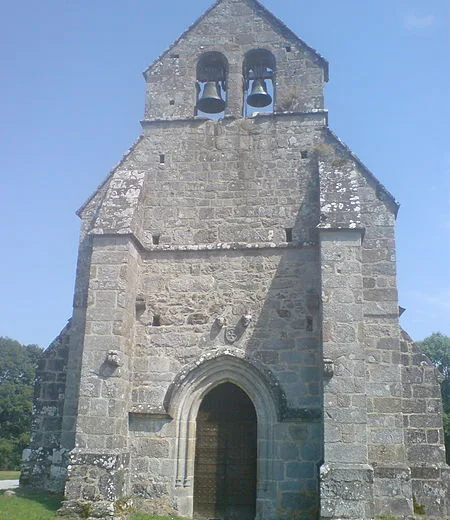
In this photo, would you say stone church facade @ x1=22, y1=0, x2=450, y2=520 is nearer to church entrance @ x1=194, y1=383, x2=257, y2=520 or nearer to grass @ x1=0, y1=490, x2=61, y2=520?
church entrance @ x1=194, y1=383, x2=257, y2=520

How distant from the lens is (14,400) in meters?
43.9

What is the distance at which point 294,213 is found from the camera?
11359mm

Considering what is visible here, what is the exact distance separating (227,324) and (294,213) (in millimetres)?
2514

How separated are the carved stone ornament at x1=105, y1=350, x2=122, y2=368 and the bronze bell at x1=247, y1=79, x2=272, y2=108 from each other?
6.26 m

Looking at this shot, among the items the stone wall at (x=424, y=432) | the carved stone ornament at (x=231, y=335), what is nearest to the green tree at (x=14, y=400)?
the carved stone ornament at (x=231, y=335)

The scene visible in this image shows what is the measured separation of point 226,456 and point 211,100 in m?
7.22

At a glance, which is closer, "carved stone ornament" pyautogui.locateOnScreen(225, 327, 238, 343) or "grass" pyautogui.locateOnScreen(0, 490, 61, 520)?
"grass" pyautogui.locateOnScreen(0, 490, 61, 520)

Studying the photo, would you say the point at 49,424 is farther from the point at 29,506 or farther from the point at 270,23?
the point at 270,23

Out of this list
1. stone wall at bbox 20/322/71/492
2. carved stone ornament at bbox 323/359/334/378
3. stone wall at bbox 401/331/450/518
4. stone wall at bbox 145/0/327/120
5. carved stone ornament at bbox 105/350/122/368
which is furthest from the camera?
stone wall at bbox 145/0/327/120

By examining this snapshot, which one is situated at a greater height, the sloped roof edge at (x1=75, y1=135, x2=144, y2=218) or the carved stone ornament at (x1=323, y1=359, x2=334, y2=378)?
the sloped roof edge at (x1=75, y1=135, x2=144, y2=218)

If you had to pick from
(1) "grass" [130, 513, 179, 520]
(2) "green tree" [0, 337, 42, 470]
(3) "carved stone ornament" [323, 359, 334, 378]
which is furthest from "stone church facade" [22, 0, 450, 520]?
(2) "green tree" [0, 337, 42, 470]

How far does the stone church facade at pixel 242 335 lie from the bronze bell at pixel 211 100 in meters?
0.07

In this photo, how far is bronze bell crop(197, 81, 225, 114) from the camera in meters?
12.6

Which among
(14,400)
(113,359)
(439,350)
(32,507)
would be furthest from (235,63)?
(14,400)
